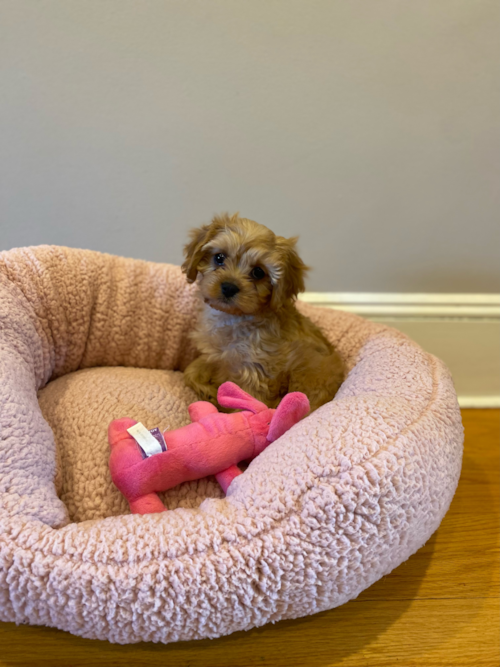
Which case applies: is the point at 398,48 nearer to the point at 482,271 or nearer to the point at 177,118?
the point at 177,118

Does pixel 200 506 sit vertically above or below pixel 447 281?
below

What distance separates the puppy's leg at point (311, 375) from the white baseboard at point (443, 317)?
741 millimetres

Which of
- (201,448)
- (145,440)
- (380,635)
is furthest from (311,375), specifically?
(380,635)

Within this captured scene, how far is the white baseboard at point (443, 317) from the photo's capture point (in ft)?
7.27

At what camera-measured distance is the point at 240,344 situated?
1.56 meters

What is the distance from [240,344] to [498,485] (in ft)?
3.60

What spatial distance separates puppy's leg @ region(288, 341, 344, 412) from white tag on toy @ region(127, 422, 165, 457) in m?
0.55

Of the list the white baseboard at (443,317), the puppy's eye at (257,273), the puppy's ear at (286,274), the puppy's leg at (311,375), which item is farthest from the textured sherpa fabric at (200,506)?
the white baseboard at (443,317)

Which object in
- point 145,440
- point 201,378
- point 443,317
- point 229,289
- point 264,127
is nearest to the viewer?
point 145,440

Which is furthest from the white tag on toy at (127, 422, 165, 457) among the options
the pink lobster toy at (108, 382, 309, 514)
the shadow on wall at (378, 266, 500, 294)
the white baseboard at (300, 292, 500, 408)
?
the shadow on wall at (378, 266, 500, 294)

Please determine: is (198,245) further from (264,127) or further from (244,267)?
(264,127)

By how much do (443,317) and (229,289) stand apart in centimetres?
131

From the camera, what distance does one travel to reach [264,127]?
6.04ft

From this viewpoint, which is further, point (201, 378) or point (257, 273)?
point (201, 378)
